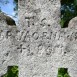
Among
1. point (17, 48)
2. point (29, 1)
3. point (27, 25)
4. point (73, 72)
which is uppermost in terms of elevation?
point (29, 1)

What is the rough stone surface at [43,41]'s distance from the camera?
4402 mm

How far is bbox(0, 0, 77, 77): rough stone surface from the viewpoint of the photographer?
14.4 feet

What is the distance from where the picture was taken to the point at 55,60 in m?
4.40

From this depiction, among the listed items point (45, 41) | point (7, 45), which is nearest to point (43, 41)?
point (45, 41)

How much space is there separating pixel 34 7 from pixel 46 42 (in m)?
0.51

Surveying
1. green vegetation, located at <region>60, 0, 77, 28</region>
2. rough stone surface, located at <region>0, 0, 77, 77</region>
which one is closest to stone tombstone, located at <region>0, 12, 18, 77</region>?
rough stone surface, located at <region>0, 0, 77, 77</region>

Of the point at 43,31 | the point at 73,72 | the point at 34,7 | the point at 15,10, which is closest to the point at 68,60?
the point at 73,72

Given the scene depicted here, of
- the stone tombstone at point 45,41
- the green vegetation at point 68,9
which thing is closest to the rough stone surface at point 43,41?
the stone tombstone at point 45,41

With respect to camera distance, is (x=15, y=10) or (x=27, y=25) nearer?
(x=27, y=25)

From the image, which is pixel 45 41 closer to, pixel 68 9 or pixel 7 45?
pixel 7 45

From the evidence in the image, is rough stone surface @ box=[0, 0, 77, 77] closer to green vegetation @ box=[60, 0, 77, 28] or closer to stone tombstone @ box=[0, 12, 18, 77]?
stone tombstone @ box=[0, 12, 18, 77]

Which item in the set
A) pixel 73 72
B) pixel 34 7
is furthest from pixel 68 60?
pixel 34 7

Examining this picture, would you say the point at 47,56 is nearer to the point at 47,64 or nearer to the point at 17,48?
the point at 47,64

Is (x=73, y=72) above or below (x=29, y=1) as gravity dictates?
below
